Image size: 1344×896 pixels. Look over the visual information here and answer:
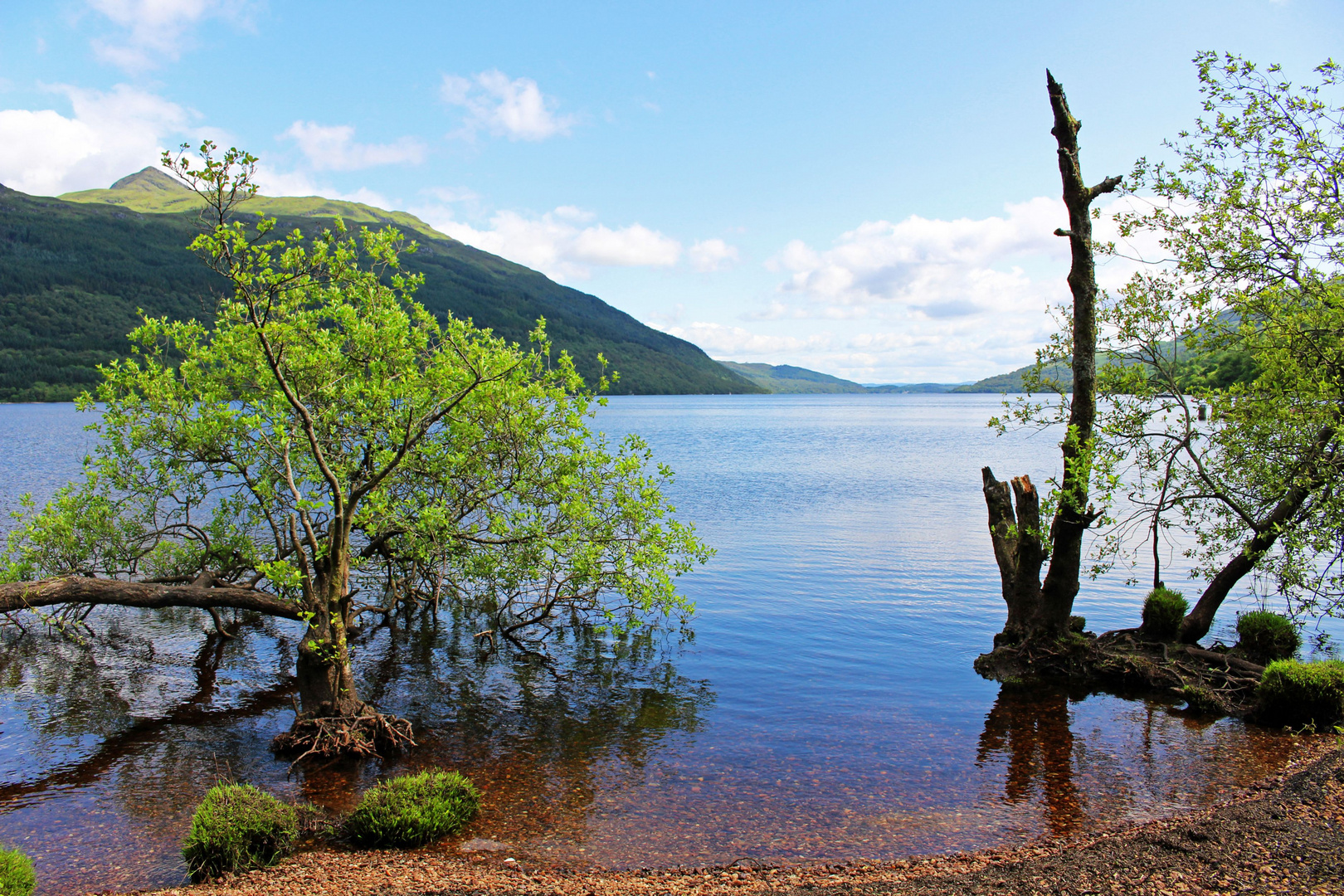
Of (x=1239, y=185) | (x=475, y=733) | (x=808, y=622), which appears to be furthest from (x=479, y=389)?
(x=1239, y=185)

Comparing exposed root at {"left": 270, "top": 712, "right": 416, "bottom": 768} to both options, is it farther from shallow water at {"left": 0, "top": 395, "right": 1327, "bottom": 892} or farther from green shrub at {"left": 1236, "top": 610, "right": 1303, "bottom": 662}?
green shrub at {"left": 1236, "top": 610, "right": 1303, "bottom": 662}

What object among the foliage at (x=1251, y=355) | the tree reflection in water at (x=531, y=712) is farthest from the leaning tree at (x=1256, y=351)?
the tree reflection in water at (x=531, y=712)

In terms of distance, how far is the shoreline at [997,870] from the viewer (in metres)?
9.25

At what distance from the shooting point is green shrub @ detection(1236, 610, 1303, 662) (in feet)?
63.3

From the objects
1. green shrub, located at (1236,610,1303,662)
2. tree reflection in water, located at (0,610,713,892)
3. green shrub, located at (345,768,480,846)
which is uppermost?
green shrub, located at (1236,610,1303,662)

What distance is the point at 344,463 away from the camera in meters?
17.1

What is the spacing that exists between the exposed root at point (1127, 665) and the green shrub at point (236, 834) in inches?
659

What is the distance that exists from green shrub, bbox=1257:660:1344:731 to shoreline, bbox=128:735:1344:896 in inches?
188

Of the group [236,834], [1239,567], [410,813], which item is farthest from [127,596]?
[1239,567]

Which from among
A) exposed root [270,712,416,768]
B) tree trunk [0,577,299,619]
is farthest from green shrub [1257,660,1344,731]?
tree trunk [0,577,299,619]

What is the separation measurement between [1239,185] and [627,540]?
15964 mm

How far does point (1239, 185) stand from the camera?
16391mm

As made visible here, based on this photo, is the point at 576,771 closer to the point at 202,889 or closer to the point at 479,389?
the point at 202,889

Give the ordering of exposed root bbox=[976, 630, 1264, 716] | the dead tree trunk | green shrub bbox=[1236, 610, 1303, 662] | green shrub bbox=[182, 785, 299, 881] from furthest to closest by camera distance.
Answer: green shrub bbox=[1236, 610, 1303, 662] < exposed root bbox=[976, 630, 1264, 716] < the dead tree trunk < green shrub bbox=[182, 785, 299, 881]
